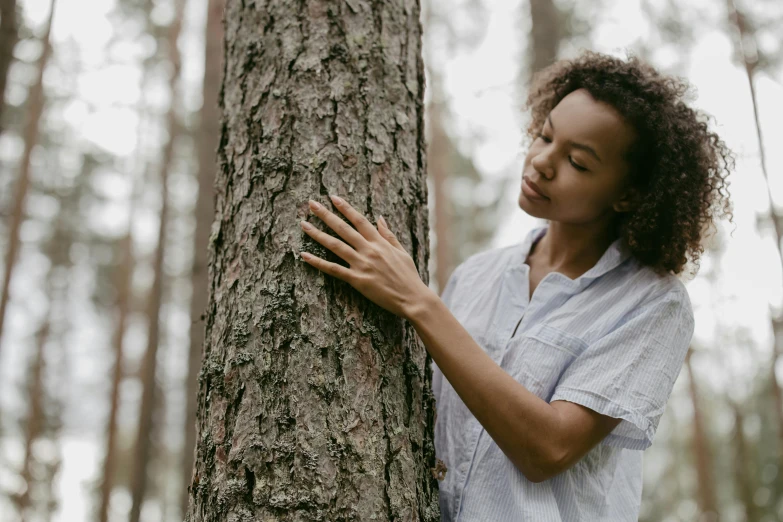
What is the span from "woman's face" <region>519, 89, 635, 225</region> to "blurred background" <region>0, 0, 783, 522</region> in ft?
14.3

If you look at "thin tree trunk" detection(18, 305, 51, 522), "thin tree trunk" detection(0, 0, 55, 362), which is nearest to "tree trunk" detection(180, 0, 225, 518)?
"thin tree trunk" detection(0, 0, 55, 362)

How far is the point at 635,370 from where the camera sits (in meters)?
1.51

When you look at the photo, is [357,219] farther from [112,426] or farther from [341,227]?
[112,426]

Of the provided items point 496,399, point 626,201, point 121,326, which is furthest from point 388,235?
point 121,326

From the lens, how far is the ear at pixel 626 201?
1.86m

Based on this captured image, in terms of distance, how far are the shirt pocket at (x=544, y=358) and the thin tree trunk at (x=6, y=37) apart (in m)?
4.29


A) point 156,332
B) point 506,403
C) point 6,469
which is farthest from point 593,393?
point 6,469

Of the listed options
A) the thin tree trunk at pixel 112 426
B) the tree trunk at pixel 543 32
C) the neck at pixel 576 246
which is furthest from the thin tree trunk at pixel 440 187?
the neck at pixel 576 246

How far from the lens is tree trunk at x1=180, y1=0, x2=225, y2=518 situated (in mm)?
5414

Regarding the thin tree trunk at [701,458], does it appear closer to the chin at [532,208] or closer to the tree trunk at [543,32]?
the tree trunk at [543,32]

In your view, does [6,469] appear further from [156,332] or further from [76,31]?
[76,31]

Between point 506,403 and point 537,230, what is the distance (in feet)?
3.04

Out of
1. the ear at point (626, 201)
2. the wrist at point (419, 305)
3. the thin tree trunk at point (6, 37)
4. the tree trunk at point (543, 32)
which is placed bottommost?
the wrist at point (419, 305)

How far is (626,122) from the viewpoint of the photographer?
1802mm
